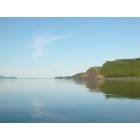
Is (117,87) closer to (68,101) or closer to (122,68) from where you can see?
(122,68)

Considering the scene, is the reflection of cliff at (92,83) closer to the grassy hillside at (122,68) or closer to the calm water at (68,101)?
the calm water at (68,101)

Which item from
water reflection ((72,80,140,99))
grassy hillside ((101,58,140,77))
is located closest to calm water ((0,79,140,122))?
water reflection ((72,80,140,99))

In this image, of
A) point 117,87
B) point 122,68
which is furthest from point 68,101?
point 122,68

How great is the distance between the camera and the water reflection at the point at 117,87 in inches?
185

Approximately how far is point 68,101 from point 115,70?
625 millimetres

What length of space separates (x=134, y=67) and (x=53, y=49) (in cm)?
89

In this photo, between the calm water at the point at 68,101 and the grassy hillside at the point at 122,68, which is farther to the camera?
the grassy hillside at the point at 122,68

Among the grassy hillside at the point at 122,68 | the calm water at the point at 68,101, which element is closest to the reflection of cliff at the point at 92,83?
the calm water at the point at 68,101

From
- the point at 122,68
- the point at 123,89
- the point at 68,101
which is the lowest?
the point at 68,101

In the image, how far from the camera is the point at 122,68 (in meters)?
4.81

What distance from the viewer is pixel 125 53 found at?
15.6 feet

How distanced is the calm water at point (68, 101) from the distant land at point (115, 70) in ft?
0.29
